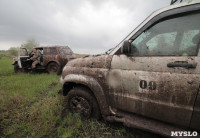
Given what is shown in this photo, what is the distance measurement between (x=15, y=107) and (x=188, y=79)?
3.96 metres

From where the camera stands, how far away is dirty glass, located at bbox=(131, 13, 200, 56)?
121 centimetres

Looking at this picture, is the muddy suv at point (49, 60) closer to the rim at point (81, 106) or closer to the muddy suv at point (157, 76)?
the rim at point (81, 106)

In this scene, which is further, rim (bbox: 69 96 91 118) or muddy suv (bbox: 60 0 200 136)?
rim (bbox: 69 96 91 118)

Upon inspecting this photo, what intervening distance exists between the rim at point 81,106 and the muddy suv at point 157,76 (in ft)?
1.50

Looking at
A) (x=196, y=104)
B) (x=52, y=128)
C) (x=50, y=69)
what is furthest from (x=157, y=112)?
(x=50, y=69)

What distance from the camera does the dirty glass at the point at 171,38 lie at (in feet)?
3.95

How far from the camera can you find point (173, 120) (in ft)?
4.24

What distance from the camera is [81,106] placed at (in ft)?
6.97

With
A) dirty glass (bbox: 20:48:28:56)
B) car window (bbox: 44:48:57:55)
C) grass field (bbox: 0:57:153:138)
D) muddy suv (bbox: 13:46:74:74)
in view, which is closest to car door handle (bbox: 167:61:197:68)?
grass field (bbox: 0:57:153:138)

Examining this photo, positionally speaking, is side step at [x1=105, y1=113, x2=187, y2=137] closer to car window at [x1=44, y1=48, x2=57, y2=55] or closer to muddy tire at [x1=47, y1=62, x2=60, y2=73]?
muddy tire at [x1=47, y1=62, x2=60, y2=73]

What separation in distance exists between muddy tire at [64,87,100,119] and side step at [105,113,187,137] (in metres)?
0.51

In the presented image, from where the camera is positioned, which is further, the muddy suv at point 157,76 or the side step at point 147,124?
the side step at point 147,124

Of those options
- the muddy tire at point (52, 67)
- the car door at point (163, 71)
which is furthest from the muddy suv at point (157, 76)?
the muddy tire at point (52, 67)

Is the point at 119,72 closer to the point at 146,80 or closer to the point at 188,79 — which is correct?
the point at 146,80
